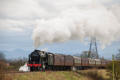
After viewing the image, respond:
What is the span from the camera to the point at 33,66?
20.6 meters

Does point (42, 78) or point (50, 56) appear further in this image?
point (50, 56)

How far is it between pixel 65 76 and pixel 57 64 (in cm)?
195

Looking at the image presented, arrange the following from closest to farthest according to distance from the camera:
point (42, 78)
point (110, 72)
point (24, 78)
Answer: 1. point (24, 78)
2. point (42, 78)
3. point (110, 72)

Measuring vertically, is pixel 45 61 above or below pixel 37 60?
below

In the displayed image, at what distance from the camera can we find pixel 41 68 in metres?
20.5

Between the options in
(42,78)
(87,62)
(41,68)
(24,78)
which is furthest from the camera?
(87,62)

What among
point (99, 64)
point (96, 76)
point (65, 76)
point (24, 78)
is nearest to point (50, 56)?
point (65, 76)

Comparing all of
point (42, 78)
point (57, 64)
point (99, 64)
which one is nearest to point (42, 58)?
point (57, 64)

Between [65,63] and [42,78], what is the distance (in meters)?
8.01

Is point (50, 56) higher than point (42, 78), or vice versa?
point (50, 56)

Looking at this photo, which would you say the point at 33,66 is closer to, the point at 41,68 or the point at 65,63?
the point at 41,68

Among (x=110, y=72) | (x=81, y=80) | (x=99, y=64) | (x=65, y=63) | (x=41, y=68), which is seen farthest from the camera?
(x=99, y=64)

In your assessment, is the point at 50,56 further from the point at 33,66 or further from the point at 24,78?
the point at 24,78

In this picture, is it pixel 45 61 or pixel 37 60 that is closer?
pixel 37 60
